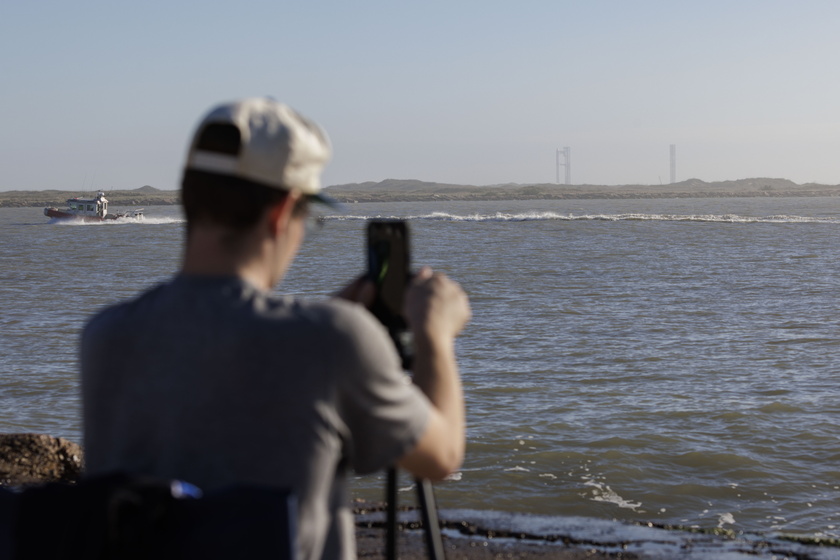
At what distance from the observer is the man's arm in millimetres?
1812

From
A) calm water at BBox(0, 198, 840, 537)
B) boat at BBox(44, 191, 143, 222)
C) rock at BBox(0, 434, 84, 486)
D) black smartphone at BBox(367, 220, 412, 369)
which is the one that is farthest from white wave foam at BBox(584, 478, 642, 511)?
boat at BBox(44, 191, 143, 222)

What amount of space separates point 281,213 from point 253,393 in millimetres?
315

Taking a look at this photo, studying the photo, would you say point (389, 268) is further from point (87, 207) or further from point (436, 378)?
point (87, 207)

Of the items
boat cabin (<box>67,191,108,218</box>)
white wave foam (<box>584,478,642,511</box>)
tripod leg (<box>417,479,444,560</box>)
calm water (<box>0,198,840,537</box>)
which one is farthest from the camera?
boat cabin (<box>67,191,108,218</box>)

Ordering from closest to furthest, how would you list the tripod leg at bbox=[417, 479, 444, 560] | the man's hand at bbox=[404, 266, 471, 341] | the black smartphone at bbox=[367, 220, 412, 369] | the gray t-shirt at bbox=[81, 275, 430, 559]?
the gray t-shirt at bbox=[81, 275, 430, 559] < the man's hand at bbox=[404, 266, 471, 341] < the black smartphone at bbox=[367, 220, 412, 369] < the tripod leg at bbox=[417, 479, 444, 560]

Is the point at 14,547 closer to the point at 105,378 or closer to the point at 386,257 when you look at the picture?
the point at 105,378

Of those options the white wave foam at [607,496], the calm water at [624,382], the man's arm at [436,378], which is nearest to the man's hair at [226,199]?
the man's arm at [436,378]

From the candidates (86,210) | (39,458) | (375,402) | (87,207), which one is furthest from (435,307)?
(86,210)

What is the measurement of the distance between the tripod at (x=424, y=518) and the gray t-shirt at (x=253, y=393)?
55 centimetres

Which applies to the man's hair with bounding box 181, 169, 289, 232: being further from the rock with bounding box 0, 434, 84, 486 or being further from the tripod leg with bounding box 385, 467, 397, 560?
the rock with bounding box 0, 434, 84, 486

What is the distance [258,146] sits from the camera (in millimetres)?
1730

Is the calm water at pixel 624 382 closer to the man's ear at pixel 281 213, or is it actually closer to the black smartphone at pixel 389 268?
→ the black smartphone at pixel 389 268

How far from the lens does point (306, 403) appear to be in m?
1.67

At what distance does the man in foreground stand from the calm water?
6367 millimetres
